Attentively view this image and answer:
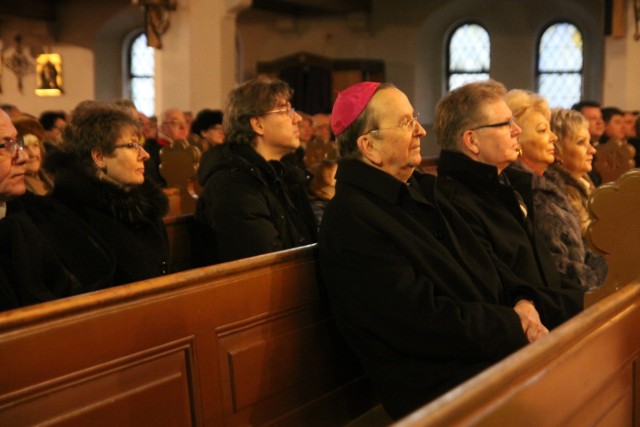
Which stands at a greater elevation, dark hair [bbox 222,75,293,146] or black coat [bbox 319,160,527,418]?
dark hair [bbox 222,75,293,146]

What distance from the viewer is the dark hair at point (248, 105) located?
12.0 ft

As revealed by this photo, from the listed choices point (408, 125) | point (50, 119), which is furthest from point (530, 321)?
point (50, 119)

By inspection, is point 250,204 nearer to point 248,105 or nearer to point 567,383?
point 248,105

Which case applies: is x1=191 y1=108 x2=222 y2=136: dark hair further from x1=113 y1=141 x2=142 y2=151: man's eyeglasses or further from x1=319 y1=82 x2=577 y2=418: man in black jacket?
x1=319 y1=82 x2=577 y2=418: man in black jacket

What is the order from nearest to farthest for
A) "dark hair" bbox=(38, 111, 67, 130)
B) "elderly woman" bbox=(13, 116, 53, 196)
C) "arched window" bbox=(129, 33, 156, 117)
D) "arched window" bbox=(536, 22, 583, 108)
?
"elderly woman" bbox=(13, 116, 53, 196) → "dark hair" bbox=(38, 111, 67, 130) → "arched window" bbox=(536, 22, 583, 108) → "arched window" bbox=(129, 33, 156, 117)

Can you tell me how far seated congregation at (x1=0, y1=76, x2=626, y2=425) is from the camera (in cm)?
249

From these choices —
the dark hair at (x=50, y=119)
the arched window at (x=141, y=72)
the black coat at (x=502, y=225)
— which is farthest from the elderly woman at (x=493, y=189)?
the arched window at (x=141, y=72)

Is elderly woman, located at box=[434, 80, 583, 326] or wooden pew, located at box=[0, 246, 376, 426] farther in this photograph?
elderly woman, located at box=[434, 80, 583, 326]

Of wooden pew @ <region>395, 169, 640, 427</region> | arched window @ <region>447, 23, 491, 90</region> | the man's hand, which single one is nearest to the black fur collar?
the man's hand

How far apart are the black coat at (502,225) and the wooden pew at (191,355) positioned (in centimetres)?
57

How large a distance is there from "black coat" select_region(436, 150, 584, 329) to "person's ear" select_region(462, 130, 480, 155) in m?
0.05

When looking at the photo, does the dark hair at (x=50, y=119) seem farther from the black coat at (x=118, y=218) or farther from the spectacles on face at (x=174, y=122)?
the black coat at (x=118, y=218)

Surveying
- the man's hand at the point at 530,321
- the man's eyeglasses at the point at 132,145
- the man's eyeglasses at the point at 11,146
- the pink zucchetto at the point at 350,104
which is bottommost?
the man's hand at the point at 530,321

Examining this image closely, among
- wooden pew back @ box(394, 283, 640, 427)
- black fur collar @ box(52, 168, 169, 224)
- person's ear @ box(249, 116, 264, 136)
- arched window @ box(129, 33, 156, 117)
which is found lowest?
wooden pew back @ box(394, 283, 640, 427)
